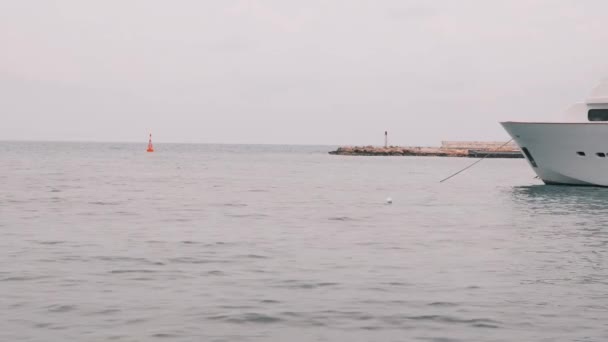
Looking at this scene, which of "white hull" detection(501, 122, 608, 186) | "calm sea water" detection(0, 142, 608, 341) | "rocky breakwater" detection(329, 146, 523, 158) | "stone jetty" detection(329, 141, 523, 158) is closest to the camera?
"calm sea water" detection(0, 142, 608, 341)

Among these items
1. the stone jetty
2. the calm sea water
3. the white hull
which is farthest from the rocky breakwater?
the calm sea water

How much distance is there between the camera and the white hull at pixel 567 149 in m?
36.5

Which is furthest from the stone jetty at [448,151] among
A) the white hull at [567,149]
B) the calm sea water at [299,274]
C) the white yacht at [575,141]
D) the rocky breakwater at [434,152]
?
the calm sea water at [299,274]

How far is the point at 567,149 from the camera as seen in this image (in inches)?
1494

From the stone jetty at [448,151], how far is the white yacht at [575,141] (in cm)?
9059

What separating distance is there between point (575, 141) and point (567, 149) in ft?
2.81

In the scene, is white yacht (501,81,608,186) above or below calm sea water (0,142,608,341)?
above

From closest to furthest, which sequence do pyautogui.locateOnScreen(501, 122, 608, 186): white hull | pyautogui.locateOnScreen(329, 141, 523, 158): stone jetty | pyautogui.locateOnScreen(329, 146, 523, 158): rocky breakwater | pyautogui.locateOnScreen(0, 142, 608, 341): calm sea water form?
pyautogui.locateOnScreen(0, 142, 608, 341): calm sea water < pyautogui.locateOnScreen(501, 122, 608, 186): white hull < pyautogui.locateOnScreen(329, 146, 523, 158): rocky breakwater < pyautogui.locateOnScreen(329, 141, 523, 158): stone jetty

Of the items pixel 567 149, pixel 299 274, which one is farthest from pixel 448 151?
pixel 299 274

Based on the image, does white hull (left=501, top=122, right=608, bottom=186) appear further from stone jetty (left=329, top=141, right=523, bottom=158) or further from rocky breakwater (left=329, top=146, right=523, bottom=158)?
rocky breakwater (left=329, top=146, right=523, bottom=158)

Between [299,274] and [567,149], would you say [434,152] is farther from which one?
[299,274]

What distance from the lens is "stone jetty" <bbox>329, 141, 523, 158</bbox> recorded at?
134 m

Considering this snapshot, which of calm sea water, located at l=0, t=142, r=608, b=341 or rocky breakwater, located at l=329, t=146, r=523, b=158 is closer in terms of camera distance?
calm sea water, located at l=0, t=142, r=608, b=341

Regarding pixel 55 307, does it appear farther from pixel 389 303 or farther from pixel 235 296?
pixel 389 303
